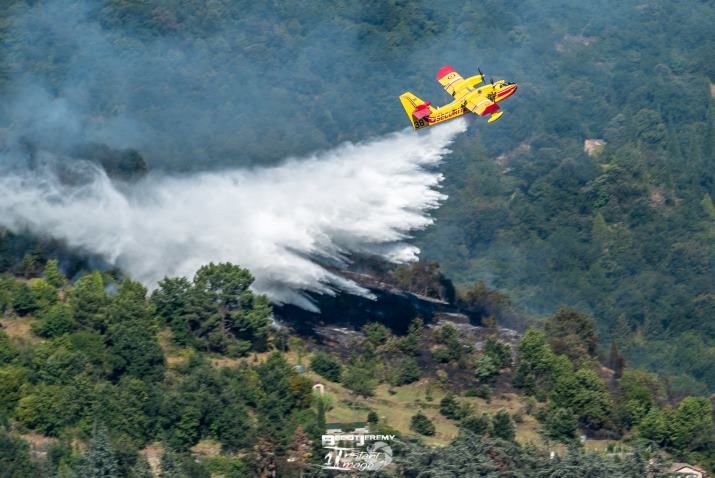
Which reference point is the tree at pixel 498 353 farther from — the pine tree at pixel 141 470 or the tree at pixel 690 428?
the pine tree at pixel 141 470

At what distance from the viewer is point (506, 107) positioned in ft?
461

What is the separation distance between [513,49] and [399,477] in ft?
276

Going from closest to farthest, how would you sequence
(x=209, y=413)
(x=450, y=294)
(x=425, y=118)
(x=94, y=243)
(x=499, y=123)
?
(x=209, y=413), (x=425, y=118), (x=94, y=243), (x=450, y=294), (x=499, y=123)

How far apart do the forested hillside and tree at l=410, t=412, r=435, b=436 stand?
139 feet

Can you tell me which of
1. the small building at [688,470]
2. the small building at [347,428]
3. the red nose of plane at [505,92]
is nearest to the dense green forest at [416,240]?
the small building at [347,428]

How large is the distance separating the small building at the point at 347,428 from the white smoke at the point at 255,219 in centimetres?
1119

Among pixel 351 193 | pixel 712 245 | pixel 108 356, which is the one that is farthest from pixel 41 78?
pixel 108 356

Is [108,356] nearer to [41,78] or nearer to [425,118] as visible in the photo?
[425,118]

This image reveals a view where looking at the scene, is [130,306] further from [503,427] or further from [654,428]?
[654,428]

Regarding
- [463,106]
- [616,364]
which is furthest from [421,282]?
[463,106]

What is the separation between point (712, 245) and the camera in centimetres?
13100

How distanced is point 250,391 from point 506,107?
70249mm

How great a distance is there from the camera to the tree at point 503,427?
71250mm

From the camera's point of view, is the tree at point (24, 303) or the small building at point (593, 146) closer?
the tree at point (24, 303)
